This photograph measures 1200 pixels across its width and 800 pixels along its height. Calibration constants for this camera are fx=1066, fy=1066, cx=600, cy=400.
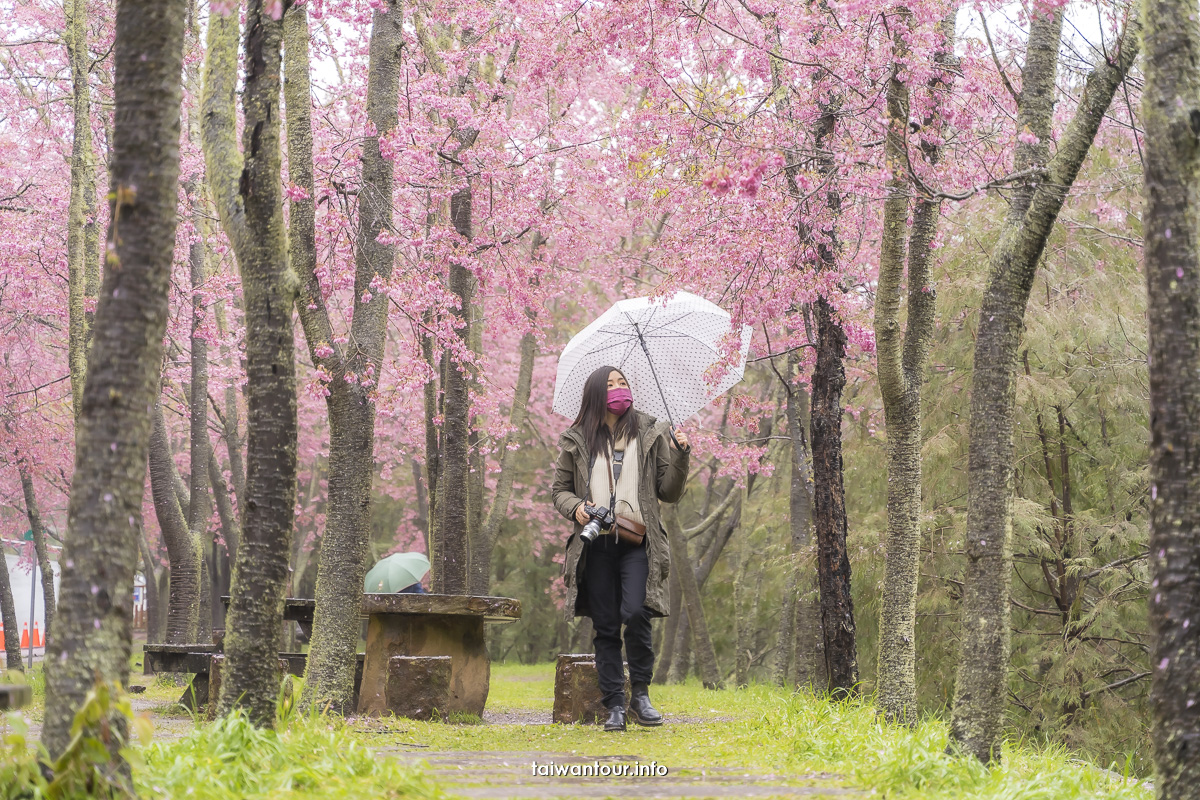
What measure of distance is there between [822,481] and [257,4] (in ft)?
17.9

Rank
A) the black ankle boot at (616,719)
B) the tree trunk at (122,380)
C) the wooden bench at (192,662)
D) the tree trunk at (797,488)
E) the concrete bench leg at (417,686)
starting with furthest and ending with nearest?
the tree trunk at (797,488) → the wooden bench at (192,662) → the concrete bench leg at (417,686) → the black ankle boot at (616,719) → the tree trunk at (122,380)

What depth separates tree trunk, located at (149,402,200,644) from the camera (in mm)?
13472

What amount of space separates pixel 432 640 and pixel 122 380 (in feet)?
15.9

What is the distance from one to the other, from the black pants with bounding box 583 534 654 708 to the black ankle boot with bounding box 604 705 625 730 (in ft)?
0.11

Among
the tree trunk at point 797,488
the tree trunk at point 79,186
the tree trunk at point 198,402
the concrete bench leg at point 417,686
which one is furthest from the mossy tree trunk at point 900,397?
the tree trunk at point 198,402

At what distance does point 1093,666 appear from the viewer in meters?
10.4

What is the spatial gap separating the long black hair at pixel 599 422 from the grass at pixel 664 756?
165cm

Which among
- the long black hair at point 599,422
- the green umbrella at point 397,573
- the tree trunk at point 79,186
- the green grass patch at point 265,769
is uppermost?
the tree trunk at point 79,186

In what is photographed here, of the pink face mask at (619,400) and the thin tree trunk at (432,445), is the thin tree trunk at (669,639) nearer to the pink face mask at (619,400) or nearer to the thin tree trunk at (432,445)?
the thin tree trunk at (432,445)

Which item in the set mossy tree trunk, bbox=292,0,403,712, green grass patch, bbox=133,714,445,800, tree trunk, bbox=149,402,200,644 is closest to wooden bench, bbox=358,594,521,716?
mossy tree trunk, bbox=292,0,403,712

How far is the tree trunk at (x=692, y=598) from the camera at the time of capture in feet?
54.4

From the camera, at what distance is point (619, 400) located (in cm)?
614

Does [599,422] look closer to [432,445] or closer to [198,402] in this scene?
[432,445]

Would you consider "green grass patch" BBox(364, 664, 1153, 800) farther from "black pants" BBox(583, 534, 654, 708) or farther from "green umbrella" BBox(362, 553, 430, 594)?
"green umbrella" BBox(362, 553, 430, 594)
